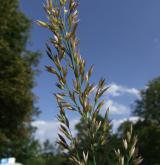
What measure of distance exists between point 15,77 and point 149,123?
4252 cm

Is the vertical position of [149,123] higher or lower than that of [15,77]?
higher

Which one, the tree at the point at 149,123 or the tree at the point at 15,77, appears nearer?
the tree at the point at 15,77

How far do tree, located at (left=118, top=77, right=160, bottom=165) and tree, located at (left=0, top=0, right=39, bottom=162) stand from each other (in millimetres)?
34728

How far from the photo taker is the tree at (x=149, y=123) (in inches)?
2650

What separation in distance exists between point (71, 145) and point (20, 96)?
99.0ft

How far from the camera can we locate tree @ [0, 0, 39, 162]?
103ft

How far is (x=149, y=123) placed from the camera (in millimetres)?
70562

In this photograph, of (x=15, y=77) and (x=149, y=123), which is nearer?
(x=15, y=77)

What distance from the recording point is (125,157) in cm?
160

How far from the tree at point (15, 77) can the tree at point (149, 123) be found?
3473 centimetres

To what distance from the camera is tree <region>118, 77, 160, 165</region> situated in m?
67.3

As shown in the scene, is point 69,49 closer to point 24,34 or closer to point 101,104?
point 101,104

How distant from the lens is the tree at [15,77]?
103 ft

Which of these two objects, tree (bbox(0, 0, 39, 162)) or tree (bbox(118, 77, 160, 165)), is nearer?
tree (bbox(0, 0, 39, 162))
